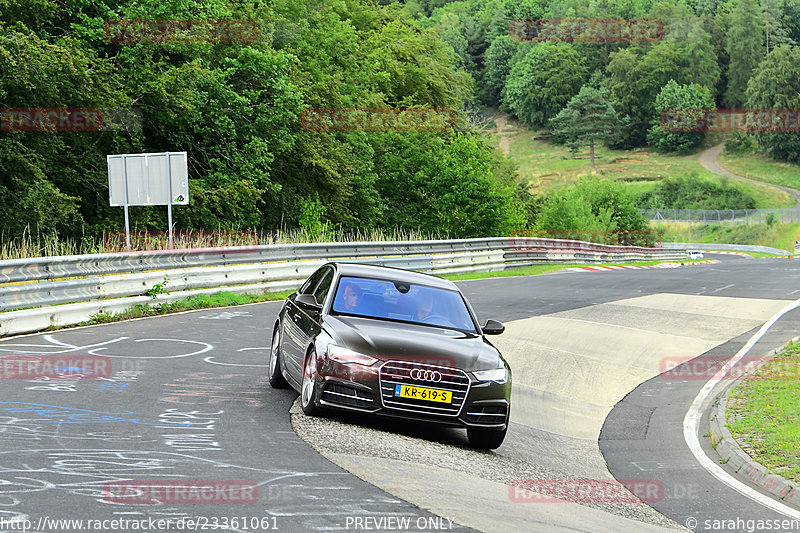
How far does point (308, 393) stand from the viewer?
8.86m

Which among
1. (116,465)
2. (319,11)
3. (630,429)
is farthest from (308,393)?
(319,11)

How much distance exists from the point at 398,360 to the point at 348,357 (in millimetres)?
456

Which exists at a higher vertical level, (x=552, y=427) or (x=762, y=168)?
(x=762, y=168)

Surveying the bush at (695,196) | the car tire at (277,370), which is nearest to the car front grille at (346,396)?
the car tire at (277,370)

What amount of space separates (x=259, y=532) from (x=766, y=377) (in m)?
10.3

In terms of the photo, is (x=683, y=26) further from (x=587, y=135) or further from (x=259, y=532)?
(x=259, y=532)

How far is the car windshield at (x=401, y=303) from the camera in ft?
31.6

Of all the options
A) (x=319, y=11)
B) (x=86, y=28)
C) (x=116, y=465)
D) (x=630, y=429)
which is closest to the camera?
(x=116, y=465)

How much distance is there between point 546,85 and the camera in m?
194

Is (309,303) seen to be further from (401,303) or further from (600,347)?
(600,347)

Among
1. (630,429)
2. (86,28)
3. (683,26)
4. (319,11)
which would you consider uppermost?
(683,26)

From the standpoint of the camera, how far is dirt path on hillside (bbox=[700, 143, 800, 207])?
137 m

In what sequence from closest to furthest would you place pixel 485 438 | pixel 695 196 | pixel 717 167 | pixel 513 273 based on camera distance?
pixel 485 438 → pixel 513 273 → pixel 695 196 → pixel 717 167

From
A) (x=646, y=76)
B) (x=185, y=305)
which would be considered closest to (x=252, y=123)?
(x=185, y=305)
